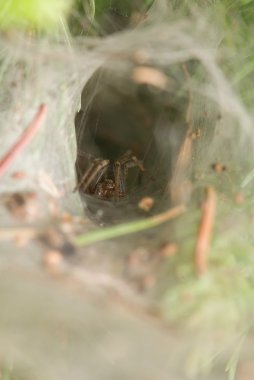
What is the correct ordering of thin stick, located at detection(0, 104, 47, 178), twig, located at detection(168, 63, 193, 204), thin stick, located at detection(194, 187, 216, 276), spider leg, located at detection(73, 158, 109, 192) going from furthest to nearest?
spider leg, located at detection(73, 158, 109, 192) → twig, located at detection(168, 63, 193, 204) → thin stick, located at detection(0, 104, 47, 178) → thin stick, located at detection(194, 187, 216, 276)

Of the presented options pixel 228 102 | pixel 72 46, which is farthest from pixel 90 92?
pixel 228 102

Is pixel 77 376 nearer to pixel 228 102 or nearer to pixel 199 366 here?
pixel 199 366

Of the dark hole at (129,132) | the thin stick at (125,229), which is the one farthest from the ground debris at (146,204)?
the thin stick at (125,229)

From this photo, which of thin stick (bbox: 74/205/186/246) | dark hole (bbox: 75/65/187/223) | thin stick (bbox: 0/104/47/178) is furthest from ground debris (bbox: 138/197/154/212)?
thin stick (bbox: 0/104/47/178)

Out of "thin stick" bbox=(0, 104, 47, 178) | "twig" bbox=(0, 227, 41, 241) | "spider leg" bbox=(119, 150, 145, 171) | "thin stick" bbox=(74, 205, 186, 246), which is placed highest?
"thin stick" bbox=(0, 104, 47, 178)

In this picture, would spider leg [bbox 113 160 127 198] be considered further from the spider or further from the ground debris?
the ground debris
